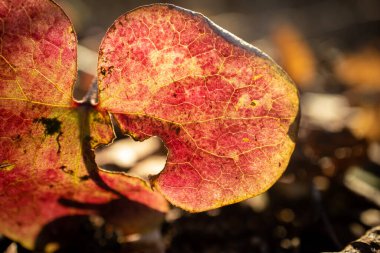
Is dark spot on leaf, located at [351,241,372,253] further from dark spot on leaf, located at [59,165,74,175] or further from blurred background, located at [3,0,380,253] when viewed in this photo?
dark spot on leaf, located at [59,165,74,175]

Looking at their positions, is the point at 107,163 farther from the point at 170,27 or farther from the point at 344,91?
the point at 344,91

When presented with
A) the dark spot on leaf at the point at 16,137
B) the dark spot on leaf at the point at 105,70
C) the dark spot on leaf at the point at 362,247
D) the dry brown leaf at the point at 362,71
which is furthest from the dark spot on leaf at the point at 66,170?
the dry brown leaf at the point at 362,71

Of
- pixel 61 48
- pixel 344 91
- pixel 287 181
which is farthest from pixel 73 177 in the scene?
pixel 344 91

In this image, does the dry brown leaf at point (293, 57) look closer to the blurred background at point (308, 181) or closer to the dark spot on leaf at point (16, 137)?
the blurred background at point (308, 181)

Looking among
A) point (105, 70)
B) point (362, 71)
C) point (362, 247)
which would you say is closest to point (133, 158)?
point (105, 70)

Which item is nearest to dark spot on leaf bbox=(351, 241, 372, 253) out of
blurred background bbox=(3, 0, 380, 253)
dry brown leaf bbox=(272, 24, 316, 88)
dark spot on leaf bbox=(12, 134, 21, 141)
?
blurred background bbox=(3, 0, 380, 253)

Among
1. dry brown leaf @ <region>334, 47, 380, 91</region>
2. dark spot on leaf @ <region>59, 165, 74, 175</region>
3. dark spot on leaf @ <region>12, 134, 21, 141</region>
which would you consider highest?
dry brown leaf @ <region>334, 47, 380, 91</region>
